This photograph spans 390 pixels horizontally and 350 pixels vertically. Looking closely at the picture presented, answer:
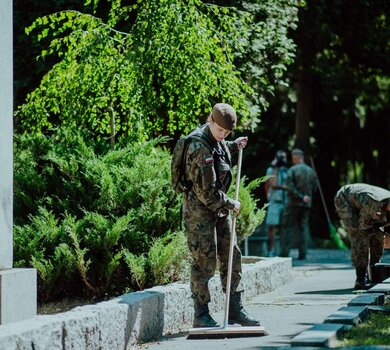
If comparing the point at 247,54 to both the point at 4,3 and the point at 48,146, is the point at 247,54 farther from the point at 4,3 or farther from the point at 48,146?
the point at 4,3

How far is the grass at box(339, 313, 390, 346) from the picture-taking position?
7245mm

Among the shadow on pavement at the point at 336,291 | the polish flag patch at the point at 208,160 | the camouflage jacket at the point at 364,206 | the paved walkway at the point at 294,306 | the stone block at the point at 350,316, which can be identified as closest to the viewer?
the stone block at the point at 350,316

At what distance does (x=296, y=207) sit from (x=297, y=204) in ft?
0.33

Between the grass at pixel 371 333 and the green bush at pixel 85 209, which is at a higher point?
the green bush at pixel 85 209

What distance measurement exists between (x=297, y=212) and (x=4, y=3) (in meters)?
11.9

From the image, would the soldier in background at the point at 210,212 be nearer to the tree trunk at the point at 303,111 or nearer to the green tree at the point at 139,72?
the green tree at the point at 139,72

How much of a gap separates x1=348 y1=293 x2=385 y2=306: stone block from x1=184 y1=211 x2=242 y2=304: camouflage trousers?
110 cm

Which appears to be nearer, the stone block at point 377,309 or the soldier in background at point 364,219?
the stone block at point 377,309

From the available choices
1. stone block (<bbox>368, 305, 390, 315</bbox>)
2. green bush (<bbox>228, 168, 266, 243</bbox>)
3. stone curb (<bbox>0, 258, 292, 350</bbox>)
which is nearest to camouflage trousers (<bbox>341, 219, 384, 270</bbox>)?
green bush (<bbox>228, 168, 266, 243</bbox>)

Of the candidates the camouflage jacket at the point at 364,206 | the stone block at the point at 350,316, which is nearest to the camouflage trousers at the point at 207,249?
the stone block at the point at 350,316

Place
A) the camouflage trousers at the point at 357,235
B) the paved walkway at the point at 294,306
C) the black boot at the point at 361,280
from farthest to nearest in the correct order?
the black boot at the point at 361,280
the camouflage trousers at the point at 357,235
the paved walkway at the point at 294,306

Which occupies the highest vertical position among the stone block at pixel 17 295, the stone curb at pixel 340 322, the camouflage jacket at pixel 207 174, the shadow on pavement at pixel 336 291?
the camouflage jacket at pixel 207 174

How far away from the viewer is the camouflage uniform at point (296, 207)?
18.8m

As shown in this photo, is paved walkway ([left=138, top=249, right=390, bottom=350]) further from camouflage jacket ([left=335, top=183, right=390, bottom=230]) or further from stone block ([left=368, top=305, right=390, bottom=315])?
camouflage jacket ([left=335, top=183, right=390, bottom=230])
